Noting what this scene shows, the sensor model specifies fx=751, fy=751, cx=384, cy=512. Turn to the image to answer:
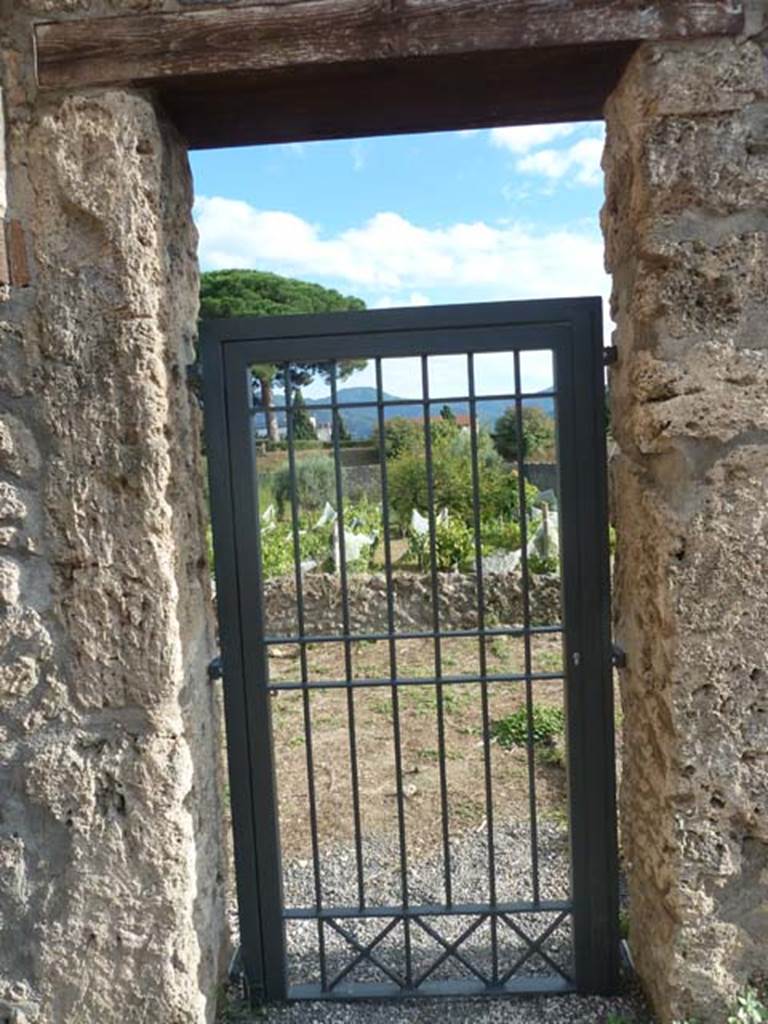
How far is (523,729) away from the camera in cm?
440

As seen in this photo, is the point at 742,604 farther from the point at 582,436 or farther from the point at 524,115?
the point at 524,115

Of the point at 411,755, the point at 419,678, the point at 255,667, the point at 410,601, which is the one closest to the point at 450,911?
the point at 419,678

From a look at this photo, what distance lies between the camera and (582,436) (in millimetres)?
2068

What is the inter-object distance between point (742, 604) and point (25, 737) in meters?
1.80

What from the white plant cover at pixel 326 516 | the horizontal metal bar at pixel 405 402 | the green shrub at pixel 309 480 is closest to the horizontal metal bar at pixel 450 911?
the horizontal metal bar at pixel 405 402

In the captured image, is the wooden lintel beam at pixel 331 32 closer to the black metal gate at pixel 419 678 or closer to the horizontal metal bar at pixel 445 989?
the black metal gate at pixel 419 678

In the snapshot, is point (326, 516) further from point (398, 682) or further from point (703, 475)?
point (703, 475)

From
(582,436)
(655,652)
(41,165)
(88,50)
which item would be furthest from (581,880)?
(88,50)

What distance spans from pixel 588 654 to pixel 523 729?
2464 mm

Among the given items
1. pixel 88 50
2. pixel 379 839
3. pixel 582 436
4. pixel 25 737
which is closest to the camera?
pixel 88 50

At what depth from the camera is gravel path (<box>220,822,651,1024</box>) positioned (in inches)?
84.4

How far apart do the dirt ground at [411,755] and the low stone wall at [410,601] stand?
Result: 1.17 feet

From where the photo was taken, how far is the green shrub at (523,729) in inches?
171

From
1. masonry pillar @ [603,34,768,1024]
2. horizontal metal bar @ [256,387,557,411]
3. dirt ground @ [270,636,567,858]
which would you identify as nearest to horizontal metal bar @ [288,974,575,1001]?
masonry pillar @ [603,34,768,1024]
